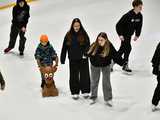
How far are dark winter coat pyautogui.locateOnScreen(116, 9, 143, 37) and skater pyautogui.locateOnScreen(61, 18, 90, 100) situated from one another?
107 centimetres

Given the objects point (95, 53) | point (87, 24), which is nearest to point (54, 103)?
point (95, 53)

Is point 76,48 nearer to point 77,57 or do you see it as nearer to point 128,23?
point 77,57

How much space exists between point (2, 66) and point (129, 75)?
2.54 metres

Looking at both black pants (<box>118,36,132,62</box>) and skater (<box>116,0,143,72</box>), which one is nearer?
skater (<box>116,0,143,72</box>)

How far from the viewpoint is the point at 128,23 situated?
407 inches

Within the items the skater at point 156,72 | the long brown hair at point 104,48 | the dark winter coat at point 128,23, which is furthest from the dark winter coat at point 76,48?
the skater at point 156,72

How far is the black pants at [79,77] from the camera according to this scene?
9.56 m

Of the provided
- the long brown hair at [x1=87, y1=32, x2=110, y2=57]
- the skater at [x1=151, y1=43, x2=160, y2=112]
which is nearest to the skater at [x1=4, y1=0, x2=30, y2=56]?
the long brown hair at [x1=87, y1=32, x2=110, y2=57]

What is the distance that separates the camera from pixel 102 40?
29.6ft

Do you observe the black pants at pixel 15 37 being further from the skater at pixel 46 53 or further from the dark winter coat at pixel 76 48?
the dark winter coat at pixel 76 48

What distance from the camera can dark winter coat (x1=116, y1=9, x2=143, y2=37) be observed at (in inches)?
406

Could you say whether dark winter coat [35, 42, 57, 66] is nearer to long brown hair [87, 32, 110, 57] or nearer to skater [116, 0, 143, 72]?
long brown hair [87, 32, 110, 57]

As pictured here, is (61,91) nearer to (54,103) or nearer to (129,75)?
(54,103)

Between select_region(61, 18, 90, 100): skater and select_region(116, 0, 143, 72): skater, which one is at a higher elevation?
select_region(116, 0, 143, 72): skater
